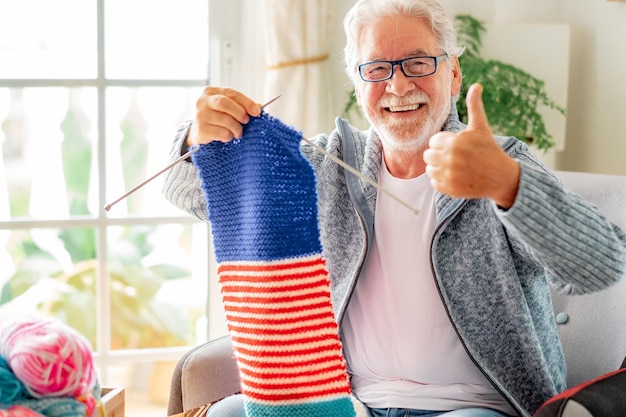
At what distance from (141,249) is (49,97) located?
0.55 meters

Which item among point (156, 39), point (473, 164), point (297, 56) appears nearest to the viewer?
point (473, 164)

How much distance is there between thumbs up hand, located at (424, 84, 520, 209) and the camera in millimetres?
1333

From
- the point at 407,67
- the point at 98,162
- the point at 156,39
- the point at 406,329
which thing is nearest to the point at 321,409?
the point at 406,329

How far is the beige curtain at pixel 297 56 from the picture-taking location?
2.59 metres

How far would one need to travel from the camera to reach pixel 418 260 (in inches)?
67.2

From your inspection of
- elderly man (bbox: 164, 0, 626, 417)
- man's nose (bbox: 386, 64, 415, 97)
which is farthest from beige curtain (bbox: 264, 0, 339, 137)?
man's nose (bbox: 386, 64, 415, 97)

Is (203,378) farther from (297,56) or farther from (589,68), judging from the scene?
(589,68)

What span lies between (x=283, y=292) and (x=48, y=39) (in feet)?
5.00

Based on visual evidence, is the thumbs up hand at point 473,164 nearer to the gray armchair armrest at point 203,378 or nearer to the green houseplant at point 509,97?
the gray armchair armrest at point 203,378

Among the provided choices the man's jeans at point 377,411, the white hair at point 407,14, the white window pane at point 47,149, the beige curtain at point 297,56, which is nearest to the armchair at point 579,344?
the man's jeans at point 377,411

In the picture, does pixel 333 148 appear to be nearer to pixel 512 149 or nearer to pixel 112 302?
pixel 512 149

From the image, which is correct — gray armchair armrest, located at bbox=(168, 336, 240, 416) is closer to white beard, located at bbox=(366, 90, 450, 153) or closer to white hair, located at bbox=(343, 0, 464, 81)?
white beard, located at bbox=(366, 90, 450, 153)

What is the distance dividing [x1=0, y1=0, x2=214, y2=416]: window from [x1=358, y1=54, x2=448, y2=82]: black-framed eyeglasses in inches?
44.4

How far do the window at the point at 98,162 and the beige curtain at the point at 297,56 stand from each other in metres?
0.27
